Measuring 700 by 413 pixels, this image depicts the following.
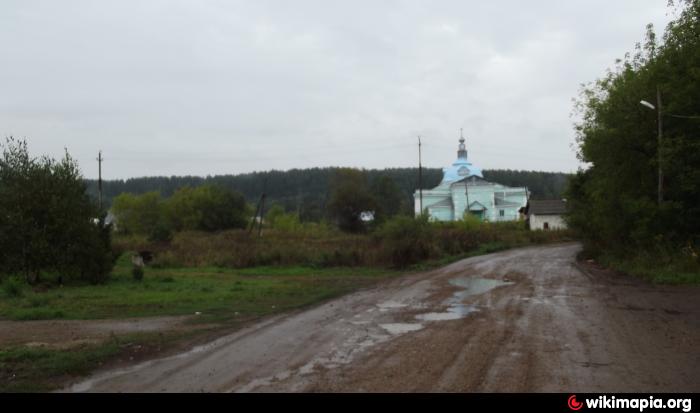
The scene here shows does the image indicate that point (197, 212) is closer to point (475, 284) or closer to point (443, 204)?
point (443, 204)

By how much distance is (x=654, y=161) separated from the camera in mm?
23578

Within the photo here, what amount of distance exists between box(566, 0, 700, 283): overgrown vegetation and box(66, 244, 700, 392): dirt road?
310 inches

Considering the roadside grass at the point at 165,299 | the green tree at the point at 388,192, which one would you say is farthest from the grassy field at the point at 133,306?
the green tree at the point at 388,192

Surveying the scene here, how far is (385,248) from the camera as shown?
31844 mm

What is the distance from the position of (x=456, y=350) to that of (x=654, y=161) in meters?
18.5

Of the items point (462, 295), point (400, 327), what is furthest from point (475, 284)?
point (400, 327)

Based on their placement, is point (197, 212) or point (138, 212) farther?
point (138, 212)

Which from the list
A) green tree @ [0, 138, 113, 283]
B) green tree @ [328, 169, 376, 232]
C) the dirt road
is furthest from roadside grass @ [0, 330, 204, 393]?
green tree @ [328, 169, 376, 232]

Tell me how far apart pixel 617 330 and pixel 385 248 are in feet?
70.8

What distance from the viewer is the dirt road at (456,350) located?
7.07m

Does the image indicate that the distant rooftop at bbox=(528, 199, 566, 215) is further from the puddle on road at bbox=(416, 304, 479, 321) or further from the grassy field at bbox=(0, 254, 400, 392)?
the puddle on road at bbox=(416, 304, 479, 321)

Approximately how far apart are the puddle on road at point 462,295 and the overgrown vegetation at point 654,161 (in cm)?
563

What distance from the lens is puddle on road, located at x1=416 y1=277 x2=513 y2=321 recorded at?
12669 millimetres
